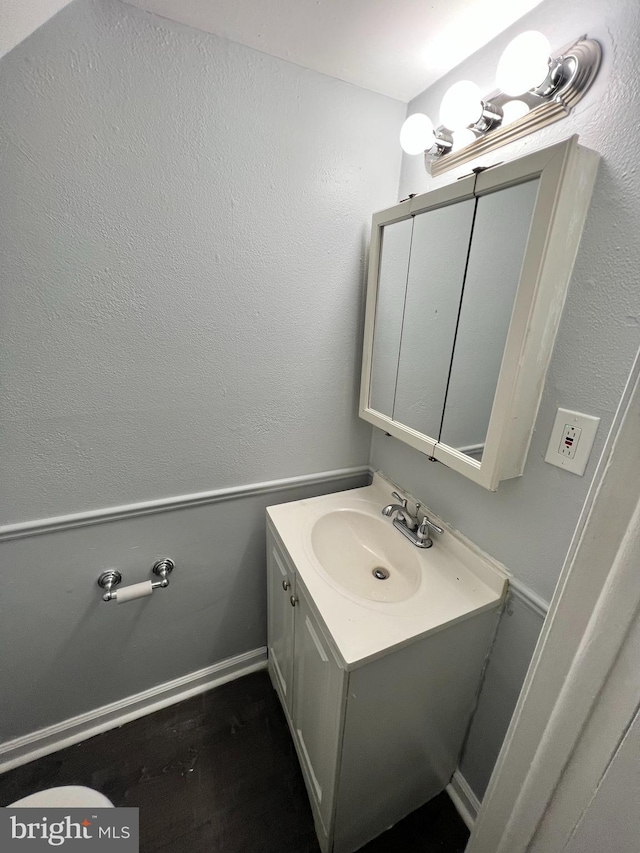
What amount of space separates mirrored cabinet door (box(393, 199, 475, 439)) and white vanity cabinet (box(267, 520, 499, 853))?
577 mm

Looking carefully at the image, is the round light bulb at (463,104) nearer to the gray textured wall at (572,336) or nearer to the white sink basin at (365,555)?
the gray textured wall at (572,336)

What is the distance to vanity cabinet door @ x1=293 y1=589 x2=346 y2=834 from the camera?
0.85 m

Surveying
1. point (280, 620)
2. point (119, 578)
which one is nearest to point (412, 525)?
point (280, 620)

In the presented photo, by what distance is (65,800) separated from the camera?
80 cm

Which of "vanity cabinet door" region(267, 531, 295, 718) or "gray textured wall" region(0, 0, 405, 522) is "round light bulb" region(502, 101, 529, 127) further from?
"vanity cabinet door" region(267, 531, 295, 718)

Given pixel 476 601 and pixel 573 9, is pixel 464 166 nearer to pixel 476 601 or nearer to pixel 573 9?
pixel 573 9

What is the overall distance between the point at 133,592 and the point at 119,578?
10cm

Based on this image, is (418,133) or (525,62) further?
(418,133)

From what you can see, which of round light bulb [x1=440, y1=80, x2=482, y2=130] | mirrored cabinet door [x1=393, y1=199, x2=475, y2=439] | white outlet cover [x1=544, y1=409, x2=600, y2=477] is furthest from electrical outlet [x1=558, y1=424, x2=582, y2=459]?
round light bulb [x1=440, y1=80, x2=482, y2=130]

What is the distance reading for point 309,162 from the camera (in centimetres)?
105

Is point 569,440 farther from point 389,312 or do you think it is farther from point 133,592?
point 133,592

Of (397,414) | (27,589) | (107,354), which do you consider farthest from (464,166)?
(27,589)

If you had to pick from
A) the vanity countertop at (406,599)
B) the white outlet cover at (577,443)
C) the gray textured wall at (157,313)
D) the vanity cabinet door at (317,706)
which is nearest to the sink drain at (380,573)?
the vanity countertop at (406,599)

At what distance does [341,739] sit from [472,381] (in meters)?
→ 0.93
